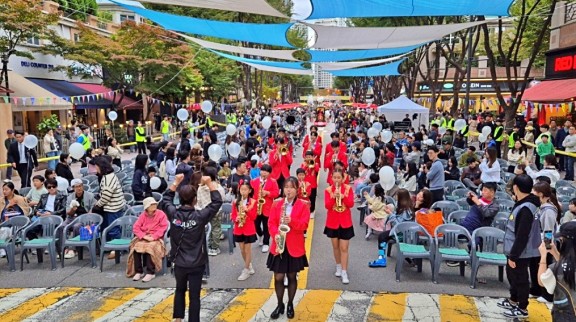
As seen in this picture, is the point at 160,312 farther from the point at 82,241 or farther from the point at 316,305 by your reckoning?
the point at 82,241

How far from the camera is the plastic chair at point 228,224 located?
780 centimetres

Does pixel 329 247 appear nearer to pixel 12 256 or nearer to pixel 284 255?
pixel 284 255

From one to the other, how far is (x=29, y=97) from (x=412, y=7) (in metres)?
17.7

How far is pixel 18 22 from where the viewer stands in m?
18.2

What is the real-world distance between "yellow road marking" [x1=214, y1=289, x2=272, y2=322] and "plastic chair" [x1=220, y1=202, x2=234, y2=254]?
1.71 metres

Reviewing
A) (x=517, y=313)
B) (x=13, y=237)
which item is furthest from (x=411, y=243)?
(x=13, y=237)

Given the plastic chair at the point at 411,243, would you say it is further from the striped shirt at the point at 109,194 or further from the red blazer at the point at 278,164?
the striped shirt at the point at 109,194

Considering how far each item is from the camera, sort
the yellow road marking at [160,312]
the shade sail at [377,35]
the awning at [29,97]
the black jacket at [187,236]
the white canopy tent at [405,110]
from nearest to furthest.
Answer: the black jacket at [187,236] < the yellow road marking at [160,312] < the shade sail at [377,35] < the awning at [29,97] < the white canopy tent at [405,110]

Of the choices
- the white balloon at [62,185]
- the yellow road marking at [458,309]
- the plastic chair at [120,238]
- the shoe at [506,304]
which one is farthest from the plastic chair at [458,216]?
the white balloon at [62,185]

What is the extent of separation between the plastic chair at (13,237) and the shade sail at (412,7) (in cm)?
643

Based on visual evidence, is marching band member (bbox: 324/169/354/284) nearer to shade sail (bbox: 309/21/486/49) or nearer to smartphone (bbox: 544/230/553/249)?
smartphone (bbox: 544/230/553/249)

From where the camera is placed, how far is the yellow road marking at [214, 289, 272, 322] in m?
5.39

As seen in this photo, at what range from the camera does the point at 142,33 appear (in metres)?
26.0

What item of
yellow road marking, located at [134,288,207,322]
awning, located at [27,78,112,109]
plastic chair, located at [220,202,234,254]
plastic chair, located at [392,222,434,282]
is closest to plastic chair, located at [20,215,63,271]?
yellow road marking, located at [134,288,207,322]
